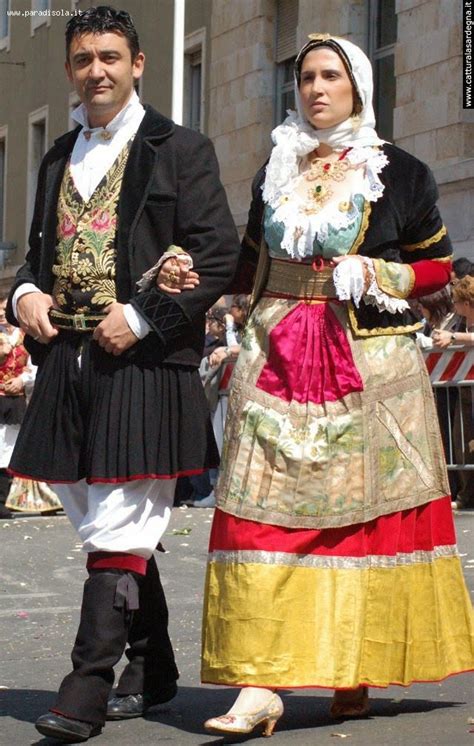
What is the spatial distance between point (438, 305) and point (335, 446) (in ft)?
24.0

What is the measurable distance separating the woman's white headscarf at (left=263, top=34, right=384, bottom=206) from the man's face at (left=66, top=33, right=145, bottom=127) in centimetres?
53

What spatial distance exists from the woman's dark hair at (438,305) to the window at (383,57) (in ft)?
27.3

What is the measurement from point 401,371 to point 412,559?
591 mm

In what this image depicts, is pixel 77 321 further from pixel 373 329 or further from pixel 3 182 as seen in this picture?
pixel 3 182

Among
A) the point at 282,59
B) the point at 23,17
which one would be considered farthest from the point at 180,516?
the point at 23,17

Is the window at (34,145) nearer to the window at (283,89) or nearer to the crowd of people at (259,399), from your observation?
the window at (283,89)

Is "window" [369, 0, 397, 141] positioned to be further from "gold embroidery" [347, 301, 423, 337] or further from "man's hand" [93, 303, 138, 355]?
"man's hand" [93, 303, 138, 355]

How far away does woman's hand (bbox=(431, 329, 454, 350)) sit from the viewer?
1257 centimetres

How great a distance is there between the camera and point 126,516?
18.4ft

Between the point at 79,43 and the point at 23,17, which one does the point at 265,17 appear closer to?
the point at 23,17

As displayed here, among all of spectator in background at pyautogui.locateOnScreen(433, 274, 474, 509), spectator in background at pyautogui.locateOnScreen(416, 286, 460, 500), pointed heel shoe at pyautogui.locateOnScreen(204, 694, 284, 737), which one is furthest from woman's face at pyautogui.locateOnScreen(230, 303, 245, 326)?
pointed heel shoe at pyautogui.locateOnScreen(204, 694, 284, 737)

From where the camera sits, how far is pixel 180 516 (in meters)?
14.1

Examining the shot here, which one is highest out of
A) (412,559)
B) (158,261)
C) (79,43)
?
(79,43)
